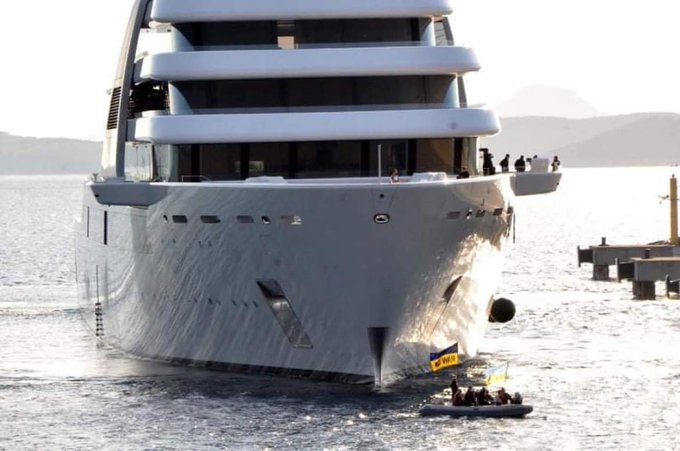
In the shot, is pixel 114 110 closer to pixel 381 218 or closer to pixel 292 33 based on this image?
pixel 292 33

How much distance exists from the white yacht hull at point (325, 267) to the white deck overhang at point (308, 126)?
133 cm

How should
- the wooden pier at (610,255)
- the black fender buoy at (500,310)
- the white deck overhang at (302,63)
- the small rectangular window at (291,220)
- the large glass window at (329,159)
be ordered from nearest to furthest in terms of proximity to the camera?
the small rectangular window at (291,220), the large glass window at (329,159), the white deck overhang at (302,63), the black fender buoy at (500,310), the wooden pier at (610,255)

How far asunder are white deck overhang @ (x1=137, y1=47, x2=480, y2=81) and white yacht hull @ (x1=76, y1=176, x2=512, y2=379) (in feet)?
9.55

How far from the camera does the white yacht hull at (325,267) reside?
3812 centimetres

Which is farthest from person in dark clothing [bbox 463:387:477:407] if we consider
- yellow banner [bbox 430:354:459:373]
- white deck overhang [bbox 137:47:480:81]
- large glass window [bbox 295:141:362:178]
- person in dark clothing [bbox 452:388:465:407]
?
white deck overhang [bbox 137:47:480:81]

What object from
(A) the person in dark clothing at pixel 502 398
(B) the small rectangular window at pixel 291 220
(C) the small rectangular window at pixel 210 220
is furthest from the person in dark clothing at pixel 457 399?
(C) the small rectangular window at pixel 210 220

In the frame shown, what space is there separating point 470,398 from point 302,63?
917cm

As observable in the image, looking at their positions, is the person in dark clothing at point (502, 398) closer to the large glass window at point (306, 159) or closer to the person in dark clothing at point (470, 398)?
the person in dark clothing at point (470, 398)

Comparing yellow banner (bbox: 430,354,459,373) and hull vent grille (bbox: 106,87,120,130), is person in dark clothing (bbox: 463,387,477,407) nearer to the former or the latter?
yellow banner (bbox: 430,354,459,373)

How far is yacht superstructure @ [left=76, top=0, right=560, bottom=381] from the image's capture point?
→ 3844 centimetres

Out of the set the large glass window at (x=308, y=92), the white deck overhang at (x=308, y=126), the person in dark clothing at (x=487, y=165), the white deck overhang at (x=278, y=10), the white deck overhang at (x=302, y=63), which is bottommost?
the person in dark clothing at (x=487, y=165)

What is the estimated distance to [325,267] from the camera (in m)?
38.5

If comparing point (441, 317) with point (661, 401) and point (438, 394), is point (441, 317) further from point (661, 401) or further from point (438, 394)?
point (661, 401)

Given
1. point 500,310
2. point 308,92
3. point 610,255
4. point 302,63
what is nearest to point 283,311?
point 308,92
